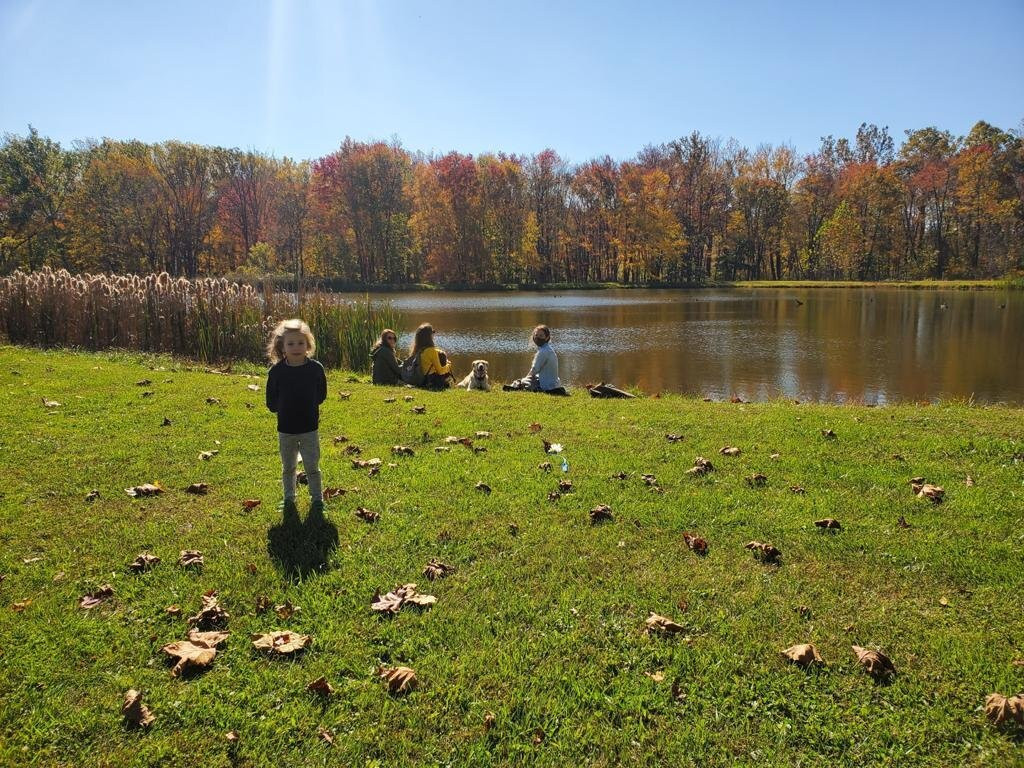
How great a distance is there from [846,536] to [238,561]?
Answer: 4.52m

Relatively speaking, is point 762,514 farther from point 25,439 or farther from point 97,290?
point 97,290

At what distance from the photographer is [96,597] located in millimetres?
3939

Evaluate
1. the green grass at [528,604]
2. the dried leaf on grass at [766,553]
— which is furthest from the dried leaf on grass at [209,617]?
Result: the dried leaf on grass at [766,553]

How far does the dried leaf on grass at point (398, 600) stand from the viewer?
12.6ft

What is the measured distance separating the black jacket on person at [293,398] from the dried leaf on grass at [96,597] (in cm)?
179

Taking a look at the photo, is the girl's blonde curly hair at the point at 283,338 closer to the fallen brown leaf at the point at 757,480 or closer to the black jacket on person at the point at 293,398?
the black jacket on person at the point at 293,398

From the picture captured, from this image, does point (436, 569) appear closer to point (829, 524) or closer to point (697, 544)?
point (697, 544)

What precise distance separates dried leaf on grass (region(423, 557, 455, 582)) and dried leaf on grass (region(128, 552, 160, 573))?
1.90 metres

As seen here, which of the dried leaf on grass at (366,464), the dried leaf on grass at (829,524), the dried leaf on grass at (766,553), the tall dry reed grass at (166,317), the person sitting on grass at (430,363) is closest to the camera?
the dried leaf on grass at (766,553)

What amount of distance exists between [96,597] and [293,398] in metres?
2.04

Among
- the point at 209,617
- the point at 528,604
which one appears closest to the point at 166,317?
the point at 209,617

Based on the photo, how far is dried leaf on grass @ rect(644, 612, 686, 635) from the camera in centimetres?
364

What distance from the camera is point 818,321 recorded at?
3123 cm

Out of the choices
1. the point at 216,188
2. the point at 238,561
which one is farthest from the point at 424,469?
the point at 216,188
